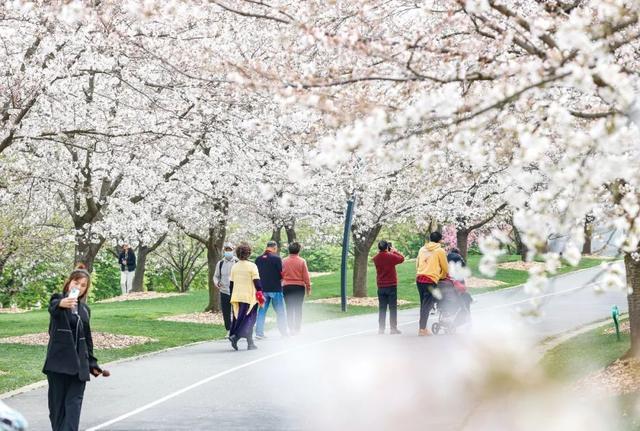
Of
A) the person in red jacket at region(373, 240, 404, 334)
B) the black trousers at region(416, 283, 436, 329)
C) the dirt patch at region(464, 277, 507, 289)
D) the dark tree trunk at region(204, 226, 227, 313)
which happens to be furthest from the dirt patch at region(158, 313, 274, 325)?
the dirt patch at region(464, 277, 507, 289)

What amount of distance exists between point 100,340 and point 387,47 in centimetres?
1478

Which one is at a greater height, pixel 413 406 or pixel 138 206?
pixel 138 206

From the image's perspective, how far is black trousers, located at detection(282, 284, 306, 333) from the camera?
22297 mm

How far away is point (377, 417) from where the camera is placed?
11.1 metres

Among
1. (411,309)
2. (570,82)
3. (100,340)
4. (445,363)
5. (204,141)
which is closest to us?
(570,82)

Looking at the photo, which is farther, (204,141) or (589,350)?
(204,141)

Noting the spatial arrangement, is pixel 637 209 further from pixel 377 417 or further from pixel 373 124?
pixel 377 417

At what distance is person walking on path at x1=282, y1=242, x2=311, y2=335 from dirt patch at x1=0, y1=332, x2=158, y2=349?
9.55 feet

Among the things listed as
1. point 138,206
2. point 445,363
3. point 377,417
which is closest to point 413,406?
point 377,417

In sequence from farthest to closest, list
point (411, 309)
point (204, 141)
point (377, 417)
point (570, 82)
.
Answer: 1. point (411, 309)
2. point (204, 141)
3. point (377, 417)
4. point (570, 82)

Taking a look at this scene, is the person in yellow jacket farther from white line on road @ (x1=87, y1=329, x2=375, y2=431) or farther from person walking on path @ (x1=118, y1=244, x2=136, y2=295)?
person walking on path @ (x1=118, y1=244, x2=136, y2=295)

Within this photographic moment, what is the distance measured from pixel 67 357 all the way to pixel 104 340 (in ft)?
38.4

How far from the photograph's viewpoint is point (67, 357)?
971cm

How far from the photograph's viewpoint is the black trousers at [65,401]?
9602mm
